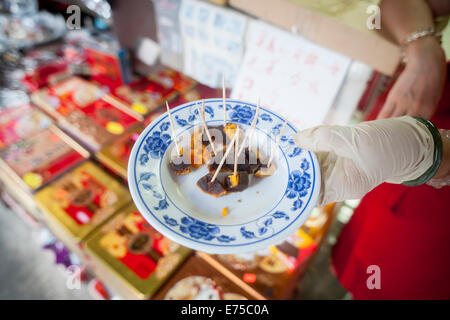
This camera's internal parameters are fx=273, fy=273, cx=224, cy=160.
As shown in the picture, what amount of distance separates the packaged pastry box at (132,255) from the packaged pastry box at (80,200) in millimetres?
104

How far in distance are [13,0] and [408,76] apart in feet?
15.2

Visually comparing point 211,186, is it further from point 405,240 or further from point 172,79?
point 172,79

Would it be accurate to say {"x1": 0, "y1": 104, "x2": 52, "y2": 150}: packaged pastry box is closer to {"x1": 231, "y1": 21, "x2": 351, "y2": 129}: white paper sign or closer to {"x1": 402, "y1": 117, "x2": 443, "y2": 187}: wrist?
{"x1": 231, "y1": 21, "x2": 351, "y2": 129}: white paper sign

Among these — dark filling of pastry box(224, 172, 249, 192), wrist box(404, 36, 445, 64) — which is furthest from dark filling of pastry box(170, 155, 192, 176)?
wrist box(404, 36, 445, 64)

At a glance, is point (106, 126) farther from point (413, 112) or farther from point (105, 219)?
point (413, 112)

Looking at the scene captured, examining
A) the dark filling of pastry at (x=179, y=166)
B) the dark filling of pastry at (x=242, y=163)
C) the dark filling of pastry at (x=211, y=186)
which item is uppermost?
the dark filling of pastry at (x=242, y=163)

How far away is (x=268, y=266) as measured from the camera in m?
1.95

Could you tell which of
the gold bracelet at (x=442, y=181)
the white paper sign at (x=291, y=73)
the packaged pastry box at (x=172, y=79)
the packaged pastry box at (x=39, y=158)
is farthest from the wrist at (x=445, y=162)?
the packaged pastry box at (x=39, y=158)

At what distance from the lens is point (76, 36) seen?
3.69m

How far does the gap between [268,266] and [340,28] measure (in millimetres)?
1596

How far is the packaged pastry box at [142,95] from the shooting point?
2.69 m

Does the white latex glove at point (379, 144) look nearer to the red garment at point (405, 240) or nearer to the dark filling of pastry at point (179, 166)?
the red garment at point (405, 240)

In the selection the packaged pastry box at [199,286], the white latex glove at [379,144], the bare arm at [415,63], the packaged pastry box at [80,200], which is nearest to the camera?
the white latex glove at [379,144]
